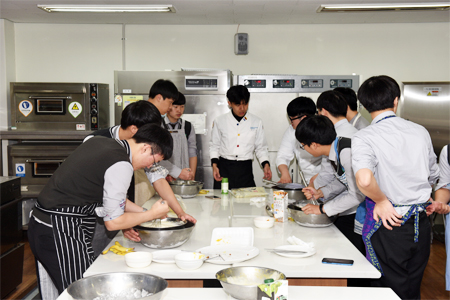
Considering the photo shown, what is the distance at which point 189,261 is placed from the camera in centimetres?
175

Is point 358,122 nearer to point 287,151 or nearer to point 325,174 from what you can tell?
point 325,174

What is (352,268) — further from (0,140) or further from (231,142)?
(0,140)

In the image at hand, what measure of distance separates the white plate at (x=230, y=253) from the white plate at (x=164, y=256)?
0.13 metres

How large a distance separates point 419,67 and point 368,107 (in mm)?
3823

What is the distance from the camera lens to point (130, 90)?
4781mm

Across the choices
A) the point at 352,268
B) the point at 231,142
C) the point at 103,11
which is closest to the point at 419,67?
the point at 231,142

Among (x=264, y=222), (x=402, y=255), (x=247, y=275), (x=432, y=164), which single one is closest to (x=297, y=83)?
(x=264, y=222)

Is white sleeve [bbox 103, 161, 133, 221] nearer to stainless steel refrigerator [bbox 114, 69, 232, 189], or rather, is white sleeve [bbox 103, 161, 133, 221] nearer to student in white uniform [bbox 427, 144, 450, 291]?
student in white uniform [bbox 427, 144, 450, 291]

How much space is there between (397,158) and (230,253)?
91 cm

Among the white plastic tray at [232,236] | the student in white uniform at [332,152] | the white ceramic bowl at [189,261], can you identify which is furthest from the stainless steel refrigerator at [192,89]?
the white ceramic bowl at [189,261]

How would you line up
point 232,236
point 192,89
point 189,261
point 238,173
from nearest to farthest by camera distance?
point 189,261 < point 232,236 < point 238,173 < point 192,89

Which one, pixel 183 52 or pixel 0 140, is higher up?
pixel 183 52

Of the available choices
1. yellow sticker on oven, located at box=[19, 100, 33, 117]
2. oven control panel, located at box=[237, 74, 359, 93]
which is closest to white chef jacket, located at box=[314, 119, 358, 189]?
oven control panel, located at box=[237, 74, 359, 93]

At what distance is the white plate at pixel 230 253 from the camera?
A: 184 centimetres
